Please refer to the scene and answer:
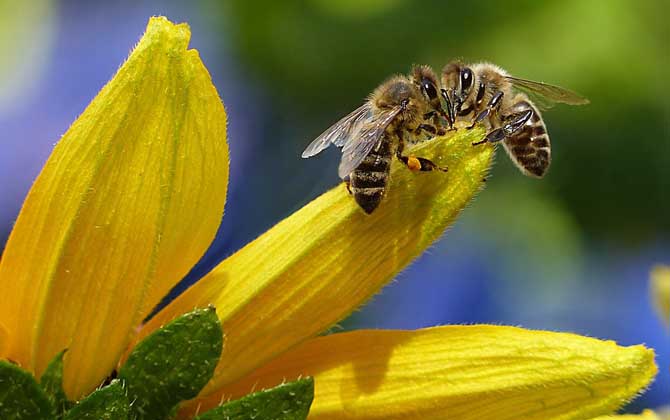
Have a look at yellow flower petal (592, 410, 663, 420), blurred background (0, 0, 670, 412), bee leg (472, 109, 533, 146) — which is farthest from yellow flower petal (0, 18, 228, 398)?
blurred background (0, 0, 670, 412)

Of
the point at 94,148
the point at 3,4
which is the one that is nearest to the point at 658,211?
the point at 3,4

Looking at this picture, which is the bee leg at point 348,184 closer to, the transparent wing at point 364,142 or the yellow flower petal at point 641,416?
the transparent wing at point 364,142

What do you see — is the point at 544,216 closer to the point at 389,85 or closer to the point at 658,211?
the point at 658,211

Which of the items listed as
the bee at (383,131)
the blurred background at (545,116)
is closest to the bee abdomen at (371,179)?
the bee at (383,131)

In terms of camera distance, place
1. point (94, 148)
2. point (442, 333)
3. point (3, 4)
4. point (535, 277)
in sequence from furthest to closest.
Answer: point (3, 4) < point (535, 277) < point (442, 333) < point (94, 148)

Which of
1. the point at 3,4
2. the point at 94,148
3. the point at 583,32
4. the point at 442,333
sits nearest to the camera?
the point at 94,148

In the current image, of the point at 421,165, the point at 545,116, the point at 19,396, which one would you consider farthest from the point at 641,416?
the point at 545,116

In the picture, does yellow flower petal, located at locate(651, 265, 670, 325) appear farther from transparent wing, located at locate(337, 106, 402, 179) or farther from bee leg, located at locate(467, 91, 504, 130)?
transparent wing, located at locate(337, 106, 402, 179)
